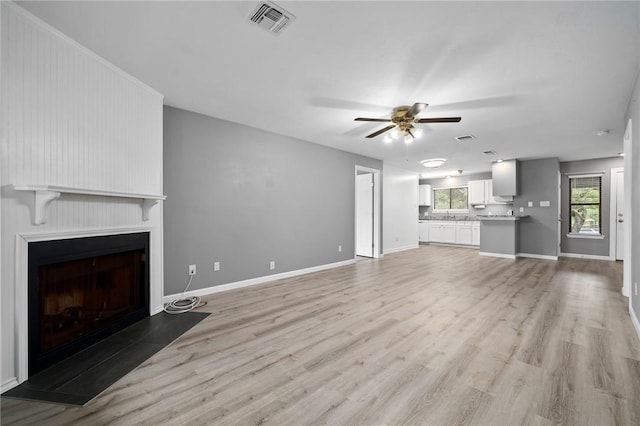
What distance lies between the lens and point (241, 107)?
11.3 feet

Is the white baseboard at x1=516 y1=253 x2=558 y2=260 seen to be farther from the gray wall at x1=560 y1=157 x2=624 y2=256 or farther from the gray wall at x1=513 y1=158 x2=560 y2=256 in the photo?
the gray wall at x1=560 y1=157 x2=624 y2=256

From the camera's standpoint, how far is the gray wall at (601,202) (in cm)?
643

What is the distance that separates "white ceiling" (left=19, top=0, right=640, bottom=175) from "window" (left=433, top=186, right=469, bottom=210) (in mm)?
5476

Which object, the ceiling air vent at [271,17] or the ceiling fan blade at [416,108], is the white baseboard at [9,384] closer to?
the ceiling air vent at [271,17]

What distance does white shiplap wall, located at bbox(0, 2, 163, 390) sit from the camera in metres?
1.74

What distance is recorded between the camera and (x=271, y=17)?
1.87 meters

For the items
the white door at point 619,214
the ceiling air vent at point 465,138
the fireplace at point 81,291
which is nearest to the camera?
the fireplace at point 81,291

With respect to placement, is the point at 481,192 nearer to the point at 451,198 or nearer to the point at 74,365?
the point at 451,198

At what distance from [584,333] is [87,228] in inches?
182

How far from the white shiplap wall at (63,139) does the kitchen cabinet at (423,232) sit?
8.75 m

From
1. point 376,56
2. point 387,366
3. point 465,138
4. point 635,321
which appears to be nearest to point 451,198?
point 465,138

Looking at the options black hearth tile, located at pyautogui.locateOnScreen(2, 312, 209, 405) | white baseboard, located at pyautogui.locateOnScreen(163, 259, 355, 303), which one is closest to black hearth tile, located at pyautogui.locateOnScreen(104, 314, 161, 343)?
black hearth tile, located at pyautogui.locateOnScreen(2, 312, 209, 405)

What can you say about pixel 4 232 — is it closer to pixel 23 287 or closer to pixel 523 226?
pixel 23 287

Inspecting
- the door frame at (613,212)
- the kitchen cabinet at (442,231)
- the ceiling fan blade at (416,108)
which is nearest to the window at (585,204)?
the door frame at (613,212)
